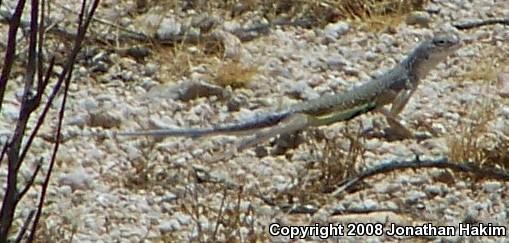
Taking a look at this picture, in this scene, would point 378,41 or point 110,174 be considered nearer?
point 110,174

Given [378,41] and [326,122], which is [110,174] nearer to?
[326,122]

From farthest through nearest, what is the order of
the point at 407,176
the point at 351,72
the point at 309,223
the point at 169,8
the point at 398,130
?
the point at 169,8
the point at 351,72
the point at 398,130
the point at 407,176
the point at 309,223

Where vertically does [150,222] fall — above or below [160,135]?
below

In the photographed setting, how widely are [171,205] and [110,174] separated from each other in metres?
0.27

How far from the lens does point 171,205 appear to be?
355 centimetres

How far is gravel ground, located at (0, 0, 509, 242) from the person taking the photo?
137 inches

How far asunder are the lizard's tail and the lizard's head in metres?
0.49

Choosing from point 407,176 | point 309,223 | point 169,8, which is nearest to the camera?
point 309,223

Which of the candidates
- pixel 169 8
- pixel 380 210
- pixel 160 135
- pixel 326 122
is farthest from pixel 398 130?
pixel 169 8

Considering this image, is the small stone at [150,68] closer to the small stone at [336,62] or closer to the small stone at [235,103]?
the small stone at [235,103]

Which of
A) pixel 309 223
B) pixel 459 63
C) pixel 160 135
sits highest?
pixel 459 63

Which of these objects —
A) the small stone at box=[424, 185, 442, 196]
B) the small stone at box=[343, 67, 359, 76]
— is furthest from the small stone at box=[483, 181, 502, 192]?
the small stone at box=[343, 67, 359, 76]

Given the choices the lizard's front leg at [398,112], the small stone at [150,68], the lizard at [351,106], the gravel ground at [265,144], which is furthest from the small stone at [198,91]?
the lizard's front leg at [398,112]

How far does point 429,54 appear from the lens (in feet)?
13.4
